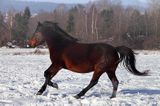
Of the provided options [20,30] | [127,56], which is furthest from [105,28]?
[127,56]

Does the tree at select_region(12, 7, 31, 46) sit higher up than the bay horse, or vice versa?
the bay horse

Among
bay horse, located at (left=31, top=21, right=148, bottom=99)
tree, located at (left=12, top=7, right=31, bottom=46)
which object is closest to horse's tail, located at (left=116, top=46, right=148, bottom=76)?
bay horse, located at (left=31, top=21, right=148, bottom=99)

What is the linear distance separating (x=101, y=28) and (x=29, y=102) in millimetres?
65687

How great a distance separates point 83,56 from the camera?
9883 mm

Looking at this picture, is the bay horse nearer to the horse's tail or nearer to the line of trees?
the horse's tail

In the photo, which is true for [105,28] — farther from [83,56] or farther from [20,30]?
[83,56]

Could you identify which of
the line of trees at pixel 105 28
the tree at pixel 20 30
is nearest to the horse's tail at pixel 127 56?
the line of trees at pixel 105 28

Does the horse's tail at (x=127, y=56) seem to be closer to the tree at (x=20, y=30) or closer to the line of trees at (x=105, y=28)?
the line of trees at (x=105, y=28)

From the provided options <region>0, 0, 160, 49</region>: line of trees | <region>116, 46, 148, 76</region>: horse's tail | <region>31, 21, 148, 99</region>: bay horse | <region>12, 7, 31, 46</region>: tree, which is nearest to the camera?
<region>31, 21, 148, 99</region>: bay horse

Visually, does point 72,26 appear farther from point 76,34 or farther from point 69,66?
point 69,66

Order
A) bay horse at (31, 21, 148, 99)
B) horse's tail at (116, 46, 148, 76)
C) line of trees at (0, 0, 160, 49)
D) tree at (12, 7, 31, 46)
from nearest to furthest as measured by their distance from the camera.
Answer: bay horse at (31, 21, 148, 99) → horse's tail at (116, 46, 148, 76) → line of trees at (0, 0, 160, 49) → tree at (12, 7, 31, 46)

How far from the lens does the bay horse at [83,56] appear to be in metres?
9.82

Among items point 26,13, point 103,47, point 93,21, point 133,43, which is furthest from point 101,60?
point 26,13

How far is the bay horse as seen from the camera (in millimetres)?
9820
